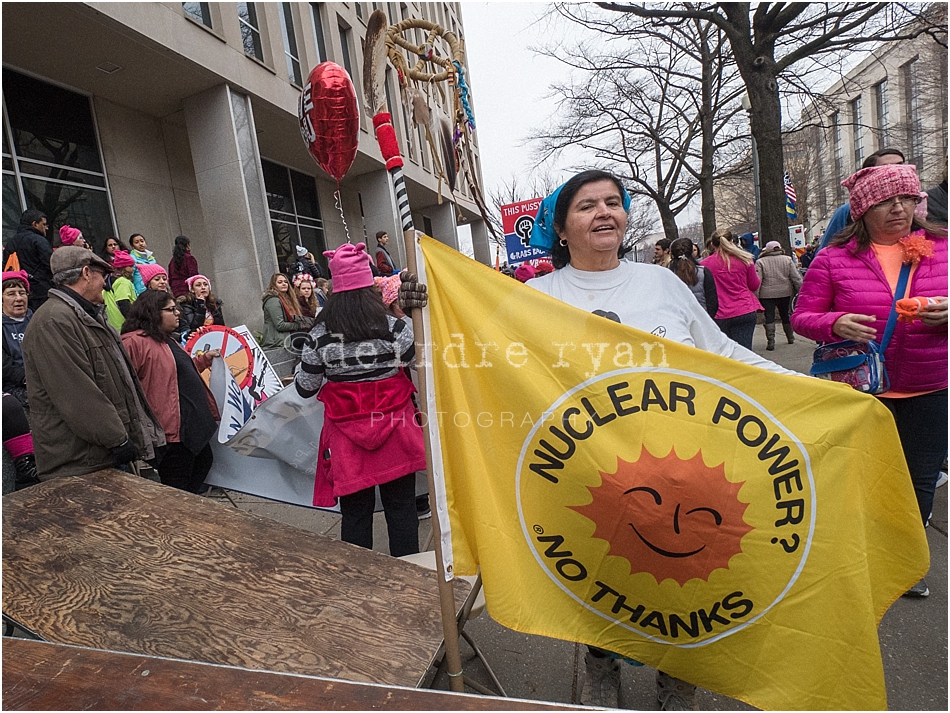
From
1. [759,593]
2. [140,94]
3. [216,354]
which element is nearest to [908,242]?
[759,593]

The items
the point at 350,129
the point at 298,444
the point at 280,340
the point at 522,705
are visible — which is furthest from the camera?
the point at 280,340

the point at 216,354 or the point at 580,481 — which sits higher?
the point at 216,354

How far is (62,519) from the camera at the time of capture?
2.55 m

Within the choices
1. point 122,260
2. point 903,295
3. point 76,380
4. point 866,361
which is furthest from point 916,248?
point 122,260

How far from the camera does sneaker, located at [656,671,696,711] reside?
2.02 metres

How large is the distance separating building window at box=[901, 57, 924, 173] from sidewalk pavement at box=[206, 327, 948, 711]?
118ft

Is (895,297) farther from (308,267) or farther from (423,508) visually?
(308,267)

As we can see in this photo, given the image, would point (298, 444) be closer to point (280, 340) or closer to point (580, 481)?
point (580, 481)

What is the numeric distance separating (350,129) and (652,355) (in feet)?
11.7

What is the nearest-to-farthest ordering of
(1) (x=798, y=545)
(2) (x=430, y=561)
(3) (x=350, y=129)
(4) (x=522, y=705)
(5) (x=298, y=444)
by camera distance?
(4) (x=522, y=705)
(1) (x=798, y=545)
(2) (x=430, y=561)
(5) (x=298, y=444)
(3) (x=350, y=129)

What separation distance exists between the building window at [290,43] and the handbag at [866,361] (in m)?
14.2

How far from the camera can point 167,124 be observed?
1165 cm

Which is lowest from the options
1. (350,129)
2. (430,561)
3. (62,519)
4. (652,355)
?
(430,561)

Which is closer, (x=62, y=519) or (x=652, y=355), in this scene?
(x=652, y=355)
